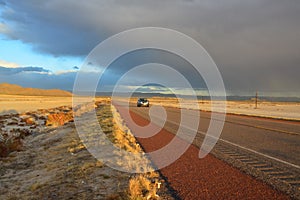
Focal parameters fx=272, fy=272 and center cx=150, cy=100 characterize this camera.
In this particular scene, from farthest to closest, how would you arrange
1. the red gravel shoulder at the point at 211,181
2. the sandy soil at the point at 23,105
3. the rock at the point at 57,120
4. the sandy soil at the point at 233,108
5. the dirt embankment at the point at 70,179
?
the sandy soil at the point at 23,105, the sandy soil at the point at 233,108, the rock at the point at 57,120, the dirt embankment at the point at 70,179, the red gravel shoulder at the point at 211,181

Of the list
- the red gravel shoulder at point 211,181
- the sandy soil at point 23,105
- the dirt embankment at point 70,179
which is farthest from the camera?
the sandy soil at point 23,105

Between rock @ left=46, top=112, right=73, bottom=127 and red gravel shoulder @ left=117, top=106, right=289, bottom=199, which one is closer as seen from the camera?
red gravel shoulder @ left=117, top=106, right=289, bottom=199

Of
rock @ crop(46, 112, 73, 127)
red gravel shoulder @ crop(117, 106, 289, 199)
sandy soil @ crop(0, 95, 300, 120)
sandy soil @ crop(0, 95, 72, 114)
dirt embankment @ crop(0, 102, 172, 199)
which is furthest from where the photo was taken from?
sandy soil @ crop(0, 95, 72, 114)

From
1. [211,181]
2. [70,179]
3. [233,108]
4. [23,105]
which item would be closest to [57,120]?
[70,179]

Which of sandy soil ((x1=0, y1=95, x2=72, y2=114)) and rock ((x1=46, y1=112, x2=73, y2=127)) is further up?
sandy soil ((x1=0, y1=95, x2=72, y2=114))

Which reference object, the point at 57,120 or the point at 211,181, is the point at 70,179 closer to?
the point at 211,181

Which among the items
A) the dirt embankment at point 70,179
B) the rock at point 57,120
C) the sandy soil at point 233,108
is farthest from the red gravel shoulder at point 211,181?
the sandy soil at point 233,108

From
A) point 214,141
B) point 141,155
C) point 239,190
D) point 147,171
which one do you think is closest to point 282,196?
point 239,190

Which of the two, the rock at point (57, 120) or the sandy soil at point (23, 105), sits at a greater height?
→ the sandy soil at point (23, 105)

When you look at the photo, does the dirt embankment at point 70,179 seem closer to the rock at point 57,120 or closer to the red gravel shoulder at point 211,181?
the red gravel shoulder at point 211,181

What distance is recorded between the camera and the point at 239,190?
234 inches

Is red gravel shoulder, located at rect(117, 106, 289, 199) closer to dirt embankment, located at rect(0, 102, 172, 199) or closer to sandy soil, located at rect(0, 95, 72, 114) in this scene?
dirt embankment, located at rect(0, 102, 172, 199)

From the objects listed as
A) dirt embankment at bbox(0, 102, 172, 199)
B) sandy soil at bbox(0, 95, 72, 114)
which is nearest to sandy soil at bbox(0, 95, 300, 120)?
sandy soil at bbox(0, 95, 72, 114)

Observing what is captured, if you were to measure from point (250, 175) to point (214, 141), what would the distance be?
19.2ft
